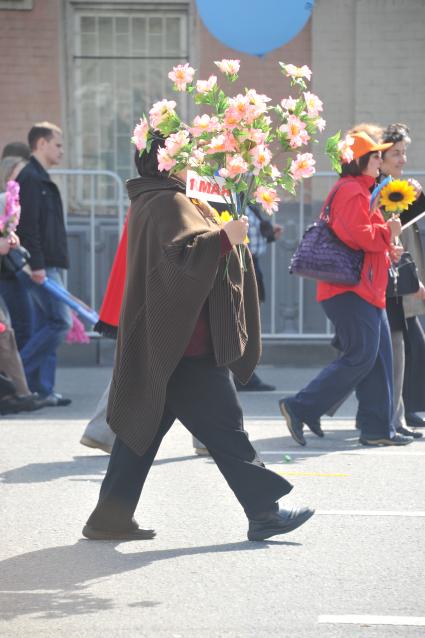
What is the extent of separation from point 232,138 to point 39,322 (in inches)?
194

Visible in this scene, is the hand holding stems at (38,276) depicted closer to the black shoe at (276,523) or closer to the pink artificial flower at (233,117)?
the black shoe at (276,523)

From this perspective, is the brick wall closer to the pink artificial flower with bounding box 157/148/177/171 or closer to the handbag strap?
the handbag strap

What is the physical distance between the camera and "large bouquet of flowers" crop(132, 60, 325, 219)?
5246 mm

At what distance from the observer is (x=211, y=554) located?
550 cm

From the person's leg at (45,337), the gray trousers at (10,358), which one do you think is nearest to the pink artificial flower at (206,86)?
the gray trousers at (10,358)

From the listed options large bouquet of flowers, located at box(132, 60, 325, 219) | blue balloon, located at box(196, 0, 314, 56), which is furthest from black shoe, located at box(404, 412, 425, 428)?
large bouquet of flowers, located at box(132, 60, 325, 219)

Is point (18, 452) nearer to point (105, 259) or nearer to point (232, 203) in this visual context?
point (232, 203)

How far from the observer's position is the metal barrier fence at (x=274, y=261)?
12141 mm

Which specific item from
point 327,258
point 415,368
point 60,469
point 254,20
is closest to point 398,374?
point 415,368

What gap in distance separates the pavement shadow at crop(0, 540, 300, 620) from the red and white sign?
1.43 meters

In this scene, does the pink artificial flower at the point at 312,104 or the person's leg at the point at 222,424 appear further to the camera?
the person's leg at the point at 222,424

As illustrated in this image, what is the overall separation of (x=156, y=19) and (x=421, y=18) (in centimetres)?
264

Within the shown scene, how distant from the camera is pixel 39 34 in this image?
13.5 meters

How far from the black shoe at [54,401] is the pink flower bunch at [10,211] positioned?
4.28 feet
